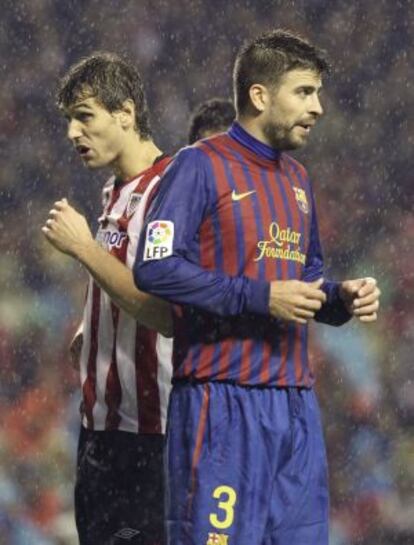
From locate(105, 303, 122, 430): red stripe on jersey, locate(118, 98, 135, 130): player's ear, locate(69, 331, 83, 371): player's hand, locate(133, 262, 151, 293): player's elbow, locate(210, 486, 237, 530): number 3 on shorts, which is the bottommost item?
locate(210, 486, 237, 530): number 3 on shorts

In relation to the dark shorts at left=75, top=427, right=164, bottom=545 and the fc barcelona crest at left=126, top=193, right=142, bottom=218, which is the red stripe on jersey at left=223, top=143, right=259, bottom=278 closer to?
the fc barcelona crest at left=126, top=193, right=142, bottom=218

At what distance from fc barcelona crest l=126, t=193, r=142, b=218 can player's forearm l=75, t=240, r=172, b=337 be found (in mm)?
171

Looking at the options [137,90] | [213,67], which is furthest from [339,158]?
[137,90]

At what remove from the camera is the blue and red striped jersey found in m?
3.24

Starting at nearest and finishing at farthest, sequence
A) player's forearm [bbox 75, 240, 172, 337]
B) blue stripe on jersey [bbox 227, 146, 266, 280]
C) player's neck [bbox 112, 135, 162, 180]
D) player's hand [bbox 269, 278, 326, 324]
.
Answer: player's hand [bbox 269, 278, 326, 324]
blue stripe on jersey [bbox 227, 146, 266, 280]
player's forearm [bbox 75, 240, 172, 337]
player's neck [bbox 112, 135, 162, 180]

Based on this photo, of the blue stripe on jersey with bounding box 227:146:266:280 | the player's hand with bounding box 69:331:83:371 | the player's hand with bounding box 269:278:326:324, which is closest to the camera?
the player's hand with bounding box 269:278:326:324

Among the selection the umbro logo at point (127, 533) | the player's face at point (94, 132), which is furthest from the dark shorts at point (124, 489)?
the player's face at point (94, 132)

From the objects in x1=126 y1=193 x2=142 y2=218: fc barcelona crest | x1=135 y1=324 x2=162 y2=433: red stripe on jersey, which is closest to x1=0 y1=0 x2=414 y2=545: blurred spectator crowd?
x1=135 y1=324 x2=162 y2=433: red stripe on jersey

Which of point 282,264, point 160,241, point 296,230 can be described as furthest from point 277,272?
point 160,241

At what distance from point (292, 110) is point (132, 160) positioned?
1.83 feet

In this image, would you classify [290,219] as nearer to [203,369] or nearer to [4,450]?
[203,369]

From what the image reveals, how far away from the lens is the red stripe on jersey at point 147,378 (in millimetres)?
3678

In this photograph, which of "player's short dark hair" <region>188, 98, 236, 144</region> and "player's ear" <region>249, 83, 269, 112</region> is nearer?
"player's ear" <region>249, 83, 269, 112</region>

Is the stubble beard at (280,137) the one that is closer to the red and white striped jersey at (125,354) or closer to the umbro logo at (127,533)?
the red and white striped jersey at (125,354)
